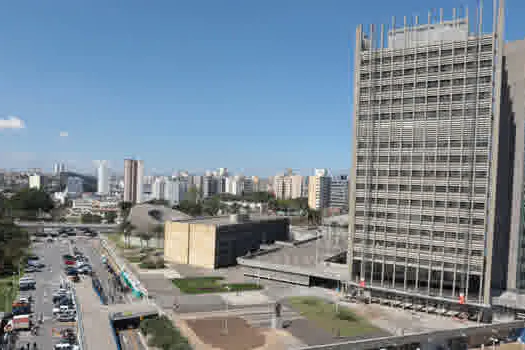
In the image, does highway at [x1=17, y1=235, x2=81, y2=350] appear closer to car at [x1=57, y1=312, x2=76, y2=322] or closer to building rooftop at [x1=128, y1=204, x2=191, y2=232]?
car at [x1=57, y1=312, x2=76, y2=322]

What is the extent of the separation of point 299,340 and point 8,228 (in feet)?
242

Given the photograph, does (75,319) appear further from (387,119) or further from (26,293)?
(387,119)

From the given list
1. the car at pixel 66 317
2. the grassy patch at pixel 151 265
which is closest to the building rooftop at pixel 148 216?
the grassy patch at pixel 151 265

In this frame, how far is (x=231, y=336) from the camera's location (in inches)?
1689

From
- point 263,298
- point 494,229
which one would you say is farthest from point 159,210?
point 494,229

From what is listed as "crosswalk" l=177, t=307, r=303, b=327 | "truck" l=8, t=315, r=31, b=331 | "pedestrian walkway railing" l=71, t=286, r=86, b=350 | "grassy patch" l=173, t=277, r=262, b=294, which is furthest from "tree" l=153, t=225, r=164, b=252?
"truck" l=8, t=315, r=31, b=331

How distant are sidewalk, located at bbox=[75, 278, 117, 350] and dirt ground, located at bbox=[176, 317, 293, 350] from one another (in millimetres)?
7802

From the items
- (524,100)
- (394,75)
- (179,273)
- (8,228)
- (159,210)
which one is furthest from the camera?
(159,210)

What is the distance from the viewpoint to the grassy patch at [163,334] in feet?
129

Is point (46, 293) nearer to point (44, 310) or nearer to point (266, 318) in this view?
point (44, 310)

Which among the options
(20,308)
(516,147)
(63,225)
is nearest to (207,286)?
(20,308)

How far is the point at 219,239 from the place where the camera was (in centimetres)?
7781

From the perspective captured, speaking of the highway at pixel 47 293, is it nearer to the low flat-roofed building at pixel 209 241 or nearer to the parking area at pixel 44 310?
the parking area at pixel 44 310

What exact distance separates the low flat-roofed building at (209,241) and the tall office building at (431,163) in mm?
28664
